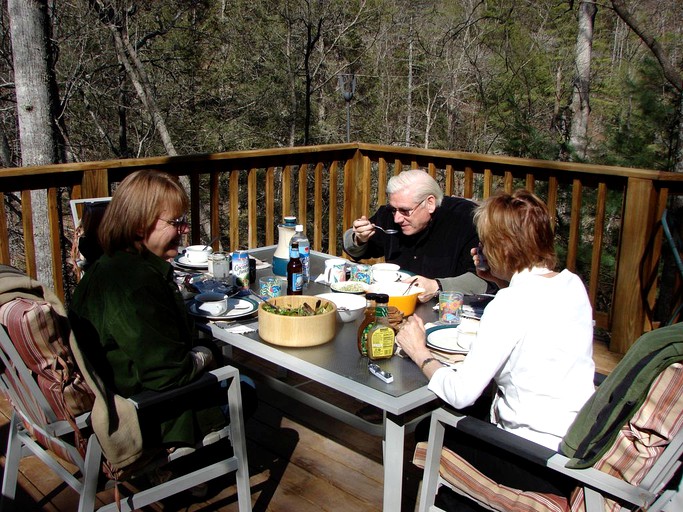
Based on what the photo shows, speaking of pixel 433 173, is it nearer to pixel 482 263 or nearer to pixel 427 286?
pixel 427 286

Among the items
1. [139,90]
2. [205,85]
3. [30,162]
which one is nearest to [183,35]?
[205,85]

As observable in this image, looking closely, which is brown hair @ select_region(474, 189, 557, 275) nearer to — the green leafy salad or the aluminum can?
the green leafy salad

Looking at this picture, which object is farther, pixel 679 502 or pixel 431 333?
pixel 431 333

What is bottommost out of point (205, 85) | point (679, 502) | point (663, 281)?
point (663, 281)

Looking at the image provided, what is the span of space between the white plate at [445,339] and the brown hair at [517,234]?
1.01 ft

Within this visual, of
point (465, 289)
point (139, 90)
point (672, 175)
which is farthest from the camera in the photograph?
point (139, 90)

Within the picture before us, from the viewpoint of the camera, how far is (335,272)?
2686mm

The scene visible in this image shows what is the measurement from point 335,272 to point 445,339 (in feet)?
2.38

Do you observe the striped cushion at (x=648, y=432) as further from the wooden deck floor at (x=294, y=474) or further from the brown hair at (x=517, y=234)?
the wooden deck floor at (x=294, y=474)

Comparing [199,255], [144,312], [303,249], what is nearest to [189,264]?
[199,255]

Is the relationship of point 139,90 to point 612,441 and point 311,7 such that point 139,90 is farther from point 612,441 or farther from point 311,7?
point 612,441

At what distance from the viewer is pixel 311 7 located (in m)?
14.0

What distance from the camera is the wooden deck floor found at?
236cm

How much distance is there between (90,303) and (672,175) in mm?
2804
